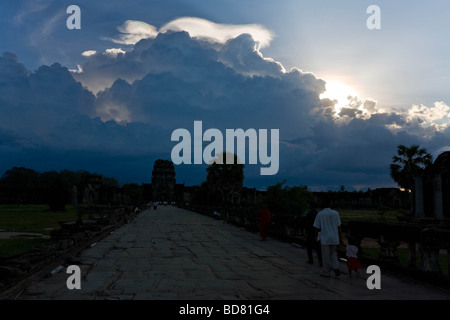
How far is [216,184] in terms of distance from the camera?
6250 cm

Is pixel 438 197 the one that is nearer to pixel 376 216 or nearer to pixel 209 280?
pixel 209 280

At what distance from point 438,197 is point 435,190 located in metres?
0.55

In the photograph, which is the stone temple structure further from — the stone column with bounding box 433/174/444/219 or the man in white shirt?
the man in white shirt

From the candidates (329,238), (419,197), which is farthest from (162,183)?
(329,238)

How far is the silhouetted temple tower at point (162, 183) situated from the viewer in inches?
5541

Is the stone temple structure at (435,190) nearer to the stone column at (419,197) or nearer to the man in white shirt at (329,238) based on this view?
the stone column at (419,197)

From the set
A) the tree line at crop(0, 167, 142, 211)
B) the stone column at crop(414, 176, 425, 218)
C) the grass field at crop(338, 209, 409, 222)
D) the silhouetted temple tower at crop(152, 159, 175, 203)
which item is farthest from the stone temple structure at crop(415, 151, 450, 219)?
the silhouetted temple tower at crop(152, 159, 175, 203)

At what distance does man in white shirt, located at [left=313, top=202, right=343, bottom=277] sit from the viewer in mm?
8375

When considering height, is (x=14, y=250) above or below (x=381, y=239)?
below
